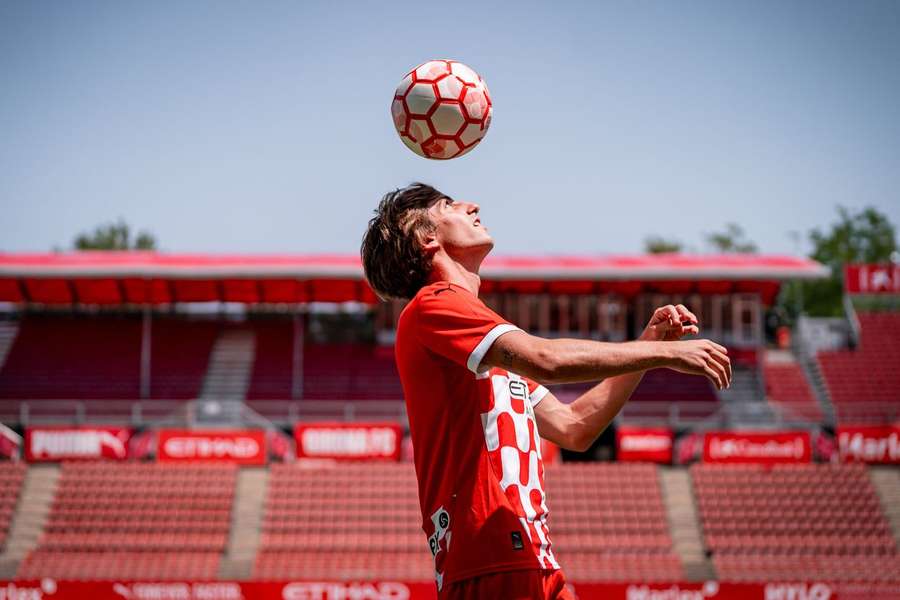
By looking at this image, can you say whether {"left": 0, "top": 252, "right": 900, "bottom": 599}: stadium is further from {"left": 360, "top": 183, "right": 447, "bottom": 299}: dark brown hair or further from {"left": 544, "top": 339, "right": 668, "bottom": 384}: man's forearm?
{"left": 544, "top": 339, "right": 668, "bottom": 384}: man's forearm

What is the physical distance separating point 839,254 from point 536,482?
76.0 m

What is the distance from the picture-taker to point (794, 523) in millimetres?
21953

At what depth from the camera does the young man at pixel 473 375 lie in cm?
293

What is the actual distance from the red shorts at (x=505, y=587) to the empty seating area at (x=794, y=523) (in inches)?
718

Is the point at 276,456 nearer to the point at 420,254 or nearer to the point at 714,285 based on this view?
the point at 714,285

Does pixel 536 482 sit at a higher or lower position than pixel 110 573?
higher

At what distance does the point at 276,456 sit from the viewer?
24031 millimetres

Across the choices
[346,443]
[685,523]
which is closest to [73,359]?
[346,443]

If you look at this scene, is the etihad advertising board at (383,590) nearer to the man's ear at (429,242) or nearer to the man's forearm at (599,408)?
the man's forearm at (599,408)

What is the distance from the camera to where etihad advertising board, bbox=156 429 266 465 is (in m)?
23.2

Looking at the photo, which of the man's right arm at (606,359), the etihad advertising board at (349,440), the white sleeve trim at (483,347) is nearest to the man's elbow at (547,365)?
the man's right arm at (606,359)

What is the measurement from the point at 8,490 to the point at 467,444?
23.2m

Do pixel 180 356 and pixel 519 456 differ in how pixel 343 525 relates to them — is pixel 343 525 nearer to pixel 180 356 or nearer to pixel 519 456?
pixel 180 356

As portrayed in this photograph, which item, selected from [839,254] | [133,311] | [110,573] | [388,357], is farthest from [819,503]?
[839,254]
